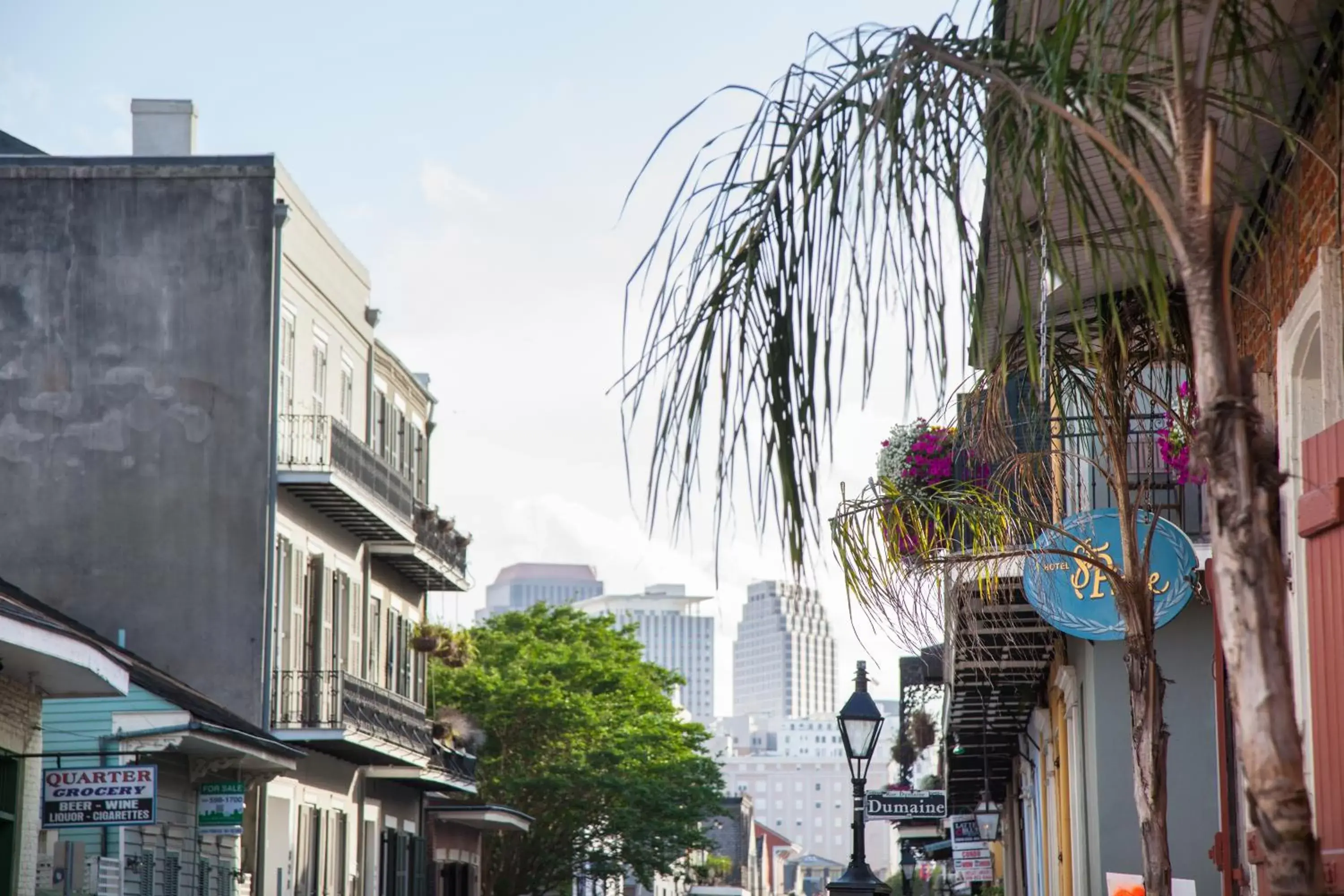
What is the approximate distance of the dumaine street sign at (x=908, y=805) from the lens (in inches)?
742

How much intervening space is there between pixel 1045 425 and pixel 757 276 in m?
3.48

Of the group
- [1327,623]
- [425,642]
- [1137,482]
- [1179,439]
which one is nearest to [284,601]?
[425,642]

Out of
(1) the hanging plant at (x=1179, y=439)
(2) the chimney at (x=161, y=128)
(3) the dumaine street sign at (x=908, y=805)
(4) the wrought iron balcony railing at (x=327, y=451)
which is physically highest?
(2) the chimney at (x=161, y=128)

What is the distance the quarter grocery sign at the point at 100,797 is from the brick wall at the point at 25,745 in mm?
141

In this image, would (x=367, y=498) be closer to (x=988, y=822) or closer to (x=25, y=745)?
(x=988, y=822)

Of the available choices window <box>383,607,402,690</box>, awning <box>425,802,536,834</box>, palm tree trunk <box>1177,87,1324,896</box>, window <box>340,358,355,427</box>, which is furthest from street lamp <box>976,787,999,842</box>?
palm tree trunk <box>1177,87,1324,896</box>

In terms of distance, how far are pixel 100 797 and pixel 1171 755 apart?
760 cm

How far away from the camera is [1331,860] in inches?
231

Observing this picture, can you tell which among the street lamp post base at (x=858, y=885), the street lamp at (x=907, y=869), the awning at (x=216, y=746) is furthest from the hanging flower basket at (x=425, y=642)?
the street lamp post base at (x=858, y=885)

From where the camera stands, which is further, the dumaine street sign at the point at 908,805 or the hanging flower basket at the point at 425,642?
the hanging flower basket at the point at 425,642

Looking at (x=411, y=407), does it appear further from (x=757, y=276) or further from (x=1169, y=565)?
(x=757, y=276)

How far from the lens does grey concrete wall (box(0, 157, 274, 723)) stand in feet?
74.5

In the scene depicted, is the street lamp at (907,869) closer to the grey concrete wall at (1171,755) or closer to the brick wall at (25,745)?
the grey concrete wall at (1171,755)

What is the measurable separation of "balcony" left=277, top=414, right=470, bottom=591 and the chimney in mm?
3972
